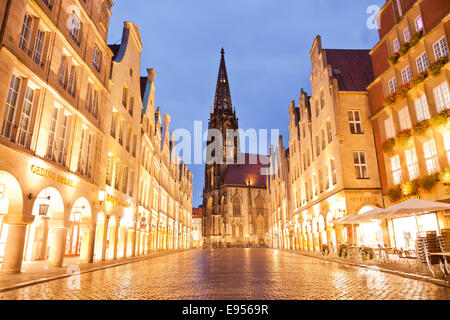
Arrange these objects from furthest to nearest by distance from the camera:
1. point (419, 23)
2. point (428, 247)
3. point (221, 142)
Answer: point (221, 142) → point (419, 23) → point (428, 247)

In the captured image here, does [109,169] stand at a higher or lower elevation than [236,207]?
lower

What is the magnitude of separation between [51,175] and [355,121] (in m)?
22.8

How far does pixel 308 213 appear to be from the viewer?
36.2 m

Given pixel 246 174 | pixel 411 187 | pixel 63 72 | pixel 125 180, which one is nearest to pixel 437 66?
pixel 411 187

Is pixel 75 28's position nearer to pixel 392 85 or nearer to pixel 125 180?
pixel 125 180

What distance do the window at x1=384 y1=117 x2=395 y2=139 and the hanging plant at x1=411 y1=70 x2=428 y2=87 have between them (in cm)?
380

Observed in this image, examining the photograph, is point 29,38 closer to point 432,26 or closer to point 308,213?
point 432,26

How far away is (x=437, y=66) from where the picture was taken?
16.8m

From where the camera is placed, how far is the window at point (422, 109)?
18312 millimetres

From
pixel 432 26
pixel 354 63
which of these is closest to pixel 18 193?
pixel 432 26

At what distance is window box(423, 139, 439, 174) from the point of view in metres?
17.3
